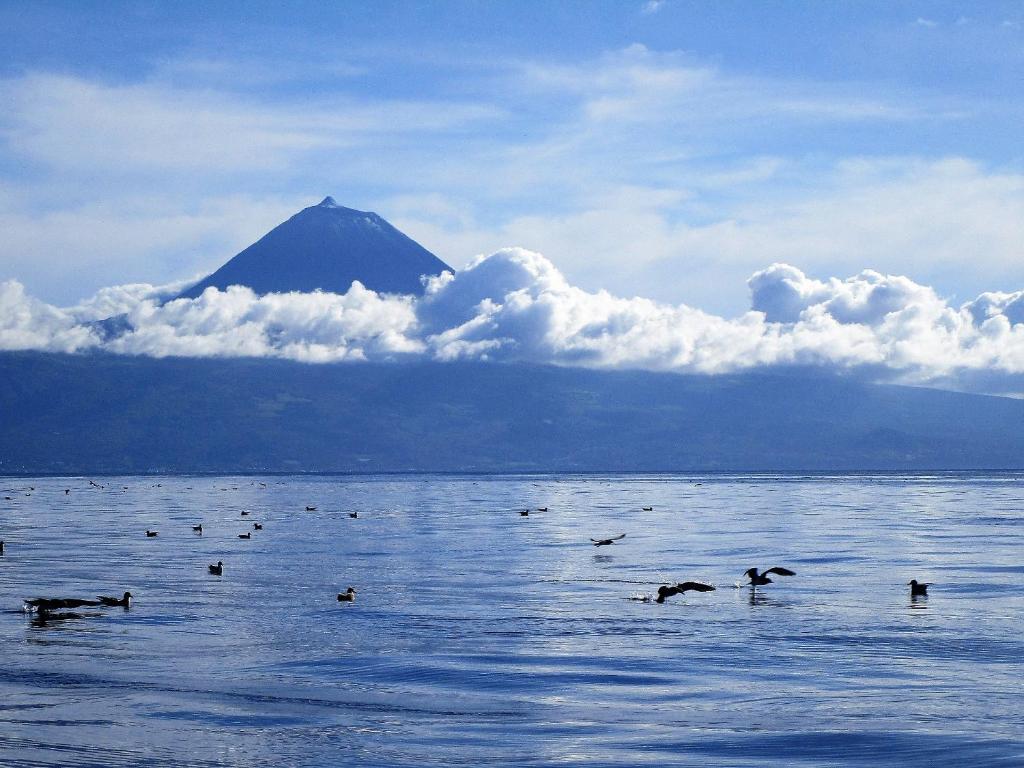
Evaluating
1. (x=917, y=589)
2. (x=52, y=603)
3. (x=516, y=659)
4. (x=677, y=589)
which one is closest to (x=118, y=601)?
(x=52, y=603)

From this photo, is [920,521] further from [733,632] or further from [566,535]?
[733,632]

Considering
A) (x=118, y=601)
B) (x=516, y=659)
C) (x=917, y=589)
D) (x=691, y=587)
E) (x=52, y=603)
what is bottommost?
(x=516, y=659)

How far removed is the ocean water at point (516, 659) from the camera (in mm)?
21656

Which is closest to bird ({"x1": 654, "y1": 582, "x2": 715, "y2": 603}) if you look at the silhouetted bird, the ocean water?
the ocean water

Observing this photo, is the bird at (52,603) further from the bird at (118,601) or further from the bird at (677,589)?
the bird at (677,589)

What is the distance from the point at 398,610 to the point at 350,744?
54.0 feet

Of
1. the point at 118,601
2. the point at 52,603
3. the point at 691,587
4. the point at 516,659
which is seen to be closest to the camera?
the point at 516,659

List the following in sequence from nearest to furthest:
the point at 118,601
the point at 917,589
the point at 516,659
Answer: the point at 516,659, the point at 118,601, the point at 917,589

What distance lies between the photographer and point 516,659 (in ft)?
96.3

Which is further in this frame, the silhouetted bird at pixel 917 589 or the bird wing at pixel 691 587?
the silhouetted bird at pixel 917 589

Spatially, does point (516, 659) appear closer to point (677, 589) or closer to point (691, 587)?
point (677, 589)

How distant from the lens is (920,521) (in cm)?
8662

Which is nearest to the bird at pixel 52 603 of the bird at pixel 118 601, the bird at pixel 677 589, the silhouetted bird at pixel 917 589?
the bird at pixel 118 601

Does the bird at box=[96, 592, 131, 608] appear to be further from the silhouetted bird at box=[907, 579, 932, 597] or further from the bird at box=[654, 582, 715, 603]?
the silhouetted bird at box=[907, 579, 932, 597]
